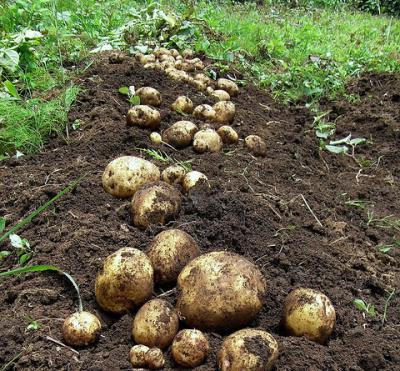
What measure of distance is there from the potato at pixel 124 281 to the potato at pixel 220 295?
0.60 feet

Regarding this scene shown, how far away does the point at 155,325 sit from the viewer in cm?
225

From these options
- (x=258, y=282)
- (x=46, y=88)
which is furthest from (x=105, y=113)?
(x=258, y=282)

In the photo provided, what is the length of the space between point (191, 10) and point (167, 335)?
546cm

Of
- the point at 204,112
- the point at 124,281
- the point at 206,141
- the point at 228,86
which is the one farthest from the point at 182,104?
the point at 124,281

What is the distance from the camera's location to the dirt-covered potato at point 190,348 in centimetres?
217

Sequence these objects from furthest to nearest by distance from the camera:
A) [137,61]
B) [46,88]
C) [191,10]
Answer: [191,10], [137,61], [46,88]

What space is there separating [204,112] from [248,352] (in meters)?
2.78

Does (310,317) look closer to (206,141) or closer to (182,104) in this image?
(206,141)

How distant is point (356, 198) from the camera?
4.01 meters

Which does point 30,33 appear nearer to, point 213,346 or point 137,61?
point 137,61

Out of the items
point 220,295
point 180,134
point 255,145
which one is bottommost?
point 255,145

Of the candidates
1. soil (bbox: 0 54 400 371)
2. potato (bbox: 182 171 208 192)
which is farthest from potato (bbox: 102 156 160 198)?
potato (bbox: 182 171 208 192)

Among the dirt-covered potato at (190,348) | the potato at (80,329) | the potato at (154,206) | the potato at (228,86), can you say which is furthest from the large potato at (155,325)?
the potato at (228,86)

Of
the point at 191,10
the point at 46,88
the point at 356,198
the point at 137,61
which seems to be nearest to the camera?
the point at 356,198
